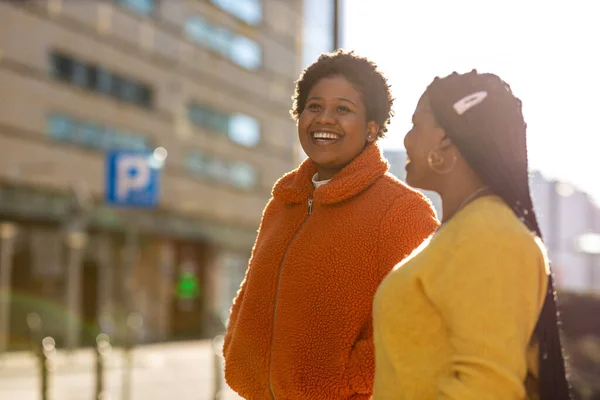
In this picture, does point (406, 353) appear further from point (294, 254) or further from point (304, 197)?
point (304, 197)

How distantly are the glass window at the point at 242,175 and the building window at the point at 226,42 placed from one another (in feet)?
14.0

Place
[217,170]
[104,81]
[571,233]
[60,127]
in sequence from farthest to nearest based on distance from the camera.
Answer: [217,170] < [104,81] < [60,127] < [571,233]

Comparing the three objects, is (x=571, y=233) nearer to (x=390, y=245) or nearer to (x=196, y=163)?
(x=390, y=245)

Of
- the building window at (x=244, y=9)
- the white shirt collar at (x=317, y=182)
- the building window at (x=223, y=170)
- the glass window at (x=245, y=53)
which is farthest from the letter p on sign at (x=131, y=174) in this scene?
the glass window at (x=245, y=53)

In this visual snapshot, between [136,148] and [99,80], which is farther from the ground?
[99,80]

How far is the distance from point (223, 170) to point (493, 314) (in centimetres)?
3516

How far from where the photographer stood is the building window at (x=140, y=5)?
30684mm

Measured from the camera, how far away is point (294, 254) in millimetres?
2756

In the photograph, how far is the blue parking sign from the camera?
50.4 feet

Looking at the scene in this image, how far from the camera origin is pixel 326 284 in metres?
2.67

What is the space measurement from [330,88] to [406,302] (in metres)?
1.06

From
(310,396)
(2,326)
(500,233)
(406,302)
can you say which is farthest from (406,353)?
(2,326)

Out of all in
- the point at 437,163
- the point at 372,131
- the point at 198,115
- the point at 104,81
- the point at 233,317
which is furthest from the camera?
the point at 198,115

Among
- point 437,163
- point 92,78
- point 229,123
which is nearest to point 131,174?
point 92,78
